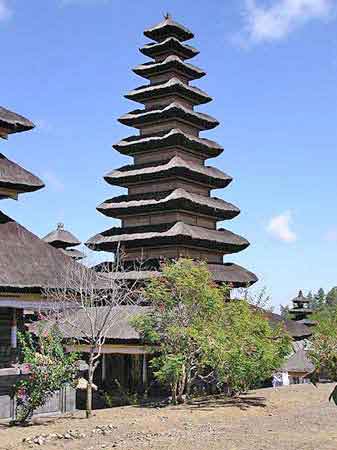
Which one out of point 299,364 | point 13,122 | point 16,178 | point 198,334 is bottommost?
point 299,364

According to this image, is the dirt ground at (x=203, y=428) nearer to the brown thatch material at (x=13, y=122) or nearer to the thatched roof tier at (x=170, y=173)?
the brown thatch material at (x=13, y=122)

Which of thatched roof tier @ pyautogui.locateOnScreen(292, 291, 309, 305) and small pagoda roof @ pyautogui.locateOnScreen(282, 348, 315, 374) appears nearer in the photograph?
small pagoda roof @ pyautogui.locateOnScreen(282, 348, 315, 374)

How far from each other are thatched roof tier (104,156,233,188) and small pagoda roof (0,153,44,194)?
37.5 feet

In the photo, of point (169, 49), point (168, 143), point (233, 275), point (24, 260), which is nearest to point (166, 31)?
point (169, 49)

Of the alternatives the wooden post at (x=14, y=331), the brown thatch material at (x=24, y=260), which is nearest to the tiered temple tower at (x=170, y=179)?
the brown thatch material at (x=24, y=260)

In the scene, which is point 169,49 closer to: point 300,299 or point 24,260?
point 24,260

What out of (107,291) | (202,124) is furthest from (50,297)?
(202,124)

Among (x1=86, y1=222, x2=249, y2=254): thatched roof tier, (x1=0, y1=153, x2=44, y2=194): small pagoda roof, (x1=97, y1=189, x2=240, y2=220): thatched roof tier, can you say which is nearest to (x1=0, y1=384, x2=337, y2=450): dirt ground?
(x1=0, y1=153, x2=44, y2=194): small pagoda roof

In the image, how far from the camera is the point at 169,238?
30.3 m

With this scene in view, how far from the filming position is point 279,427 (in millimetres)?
18172

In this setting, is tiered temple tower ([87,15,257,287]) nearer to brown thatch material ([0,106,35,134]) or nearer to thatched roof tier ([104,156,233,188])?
thatched roof tier ([104,156,233,188])

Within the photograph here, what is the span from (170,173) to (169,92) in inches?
211

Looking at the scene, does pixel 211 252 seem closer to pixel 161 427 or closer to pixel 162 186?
pixel 162 186

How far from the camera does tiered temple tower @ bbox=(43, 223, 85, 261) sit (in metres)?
43.9
